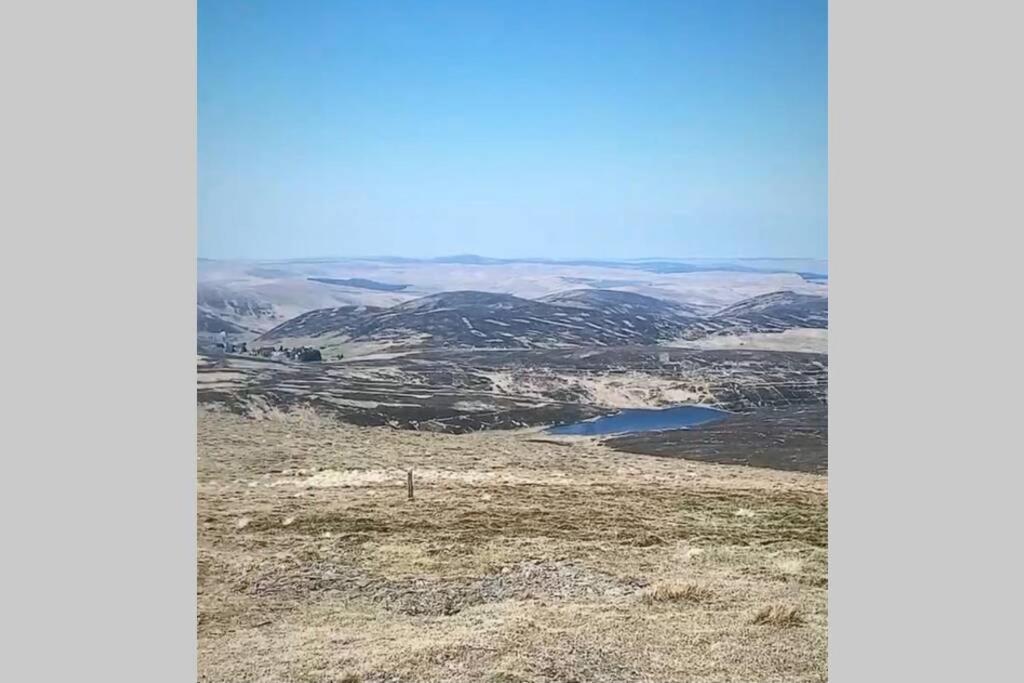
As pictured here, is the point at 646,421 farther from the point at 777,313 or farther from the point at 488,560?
the point at 488,560

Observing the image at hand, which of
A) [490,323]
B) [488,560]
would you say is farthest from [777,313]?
[488,560]

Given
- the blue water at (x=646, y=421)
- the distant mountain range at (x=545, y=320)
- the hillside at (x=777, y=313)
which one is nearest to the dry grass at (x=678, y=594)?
the blue water at (x=646, y=421)

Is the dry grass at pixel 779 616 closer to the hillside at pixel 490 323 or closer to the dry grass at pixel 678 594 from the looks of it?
the dry grass at pixel 678 594

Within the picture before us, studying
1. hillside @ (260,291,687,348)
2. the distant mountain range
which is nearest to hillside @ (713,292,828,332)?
the distant mountain range

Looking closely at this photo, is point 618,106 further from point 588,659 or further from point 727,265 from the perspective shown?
point 588,659

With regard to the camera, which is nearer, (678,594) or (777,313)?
(678,594)

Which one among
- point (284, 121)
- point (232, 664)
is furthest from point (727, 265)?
point (232, 664)
